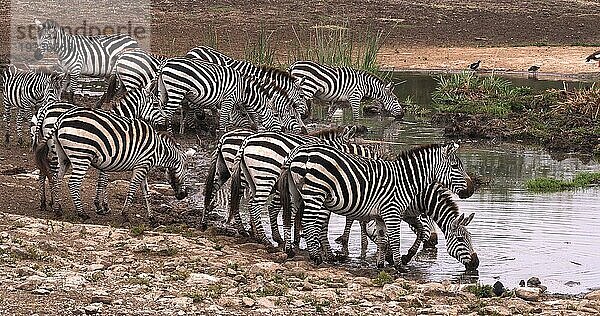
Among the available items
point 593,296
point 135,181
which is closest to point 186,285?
point 593,296

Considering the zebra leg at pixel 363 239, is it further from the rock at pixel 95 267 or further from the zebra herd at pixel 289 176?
the rock at pixel 95 267

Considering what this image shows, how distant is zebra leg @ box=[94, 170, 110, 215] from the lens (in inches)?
457

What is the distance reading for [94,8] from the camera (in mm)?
→ 36062

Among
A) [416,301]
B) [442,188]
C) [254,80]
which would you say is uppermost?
[254,80]

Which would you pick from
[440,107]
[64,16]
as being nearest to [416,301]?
[440,107]

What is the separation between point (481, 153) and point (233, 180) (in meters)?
7.40

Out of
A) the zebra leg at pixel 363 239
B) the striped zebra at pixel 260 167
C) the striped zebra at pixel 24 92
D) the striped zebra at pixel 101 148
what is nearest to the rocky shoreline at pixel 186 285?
the striped zebra at pixel 260 167

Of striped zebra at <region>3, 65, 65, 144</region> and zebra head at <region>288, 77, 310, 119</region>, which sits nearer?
striped zebra at <region>3, 65, 65, 144</region>

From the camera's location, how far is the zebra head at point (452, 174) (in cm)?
1073

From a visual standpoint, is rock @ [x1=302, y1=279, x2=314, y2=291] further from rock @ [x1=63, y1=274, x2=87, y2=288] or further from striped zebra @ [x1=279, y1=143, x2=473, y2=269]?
rock @ [x1=63, y1=274, x2=87, y2=288]

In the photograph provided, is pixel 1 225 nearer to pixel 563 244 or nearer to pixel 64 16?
A: pixel 563 244

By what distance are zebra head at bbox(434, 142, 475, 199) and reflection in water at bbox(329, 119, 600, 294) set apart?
1.82 feet

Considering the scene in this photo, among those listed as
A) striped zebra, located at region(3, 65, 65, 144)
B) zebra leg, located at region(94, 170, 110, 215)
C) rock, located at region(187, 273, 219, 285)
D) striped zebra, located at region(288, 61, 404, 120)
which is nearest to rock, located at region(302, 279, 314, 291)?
rock, located at region(187, 273, 219, 285)

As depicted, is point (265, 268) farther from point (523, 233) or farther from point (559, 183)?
point (559, 183)
